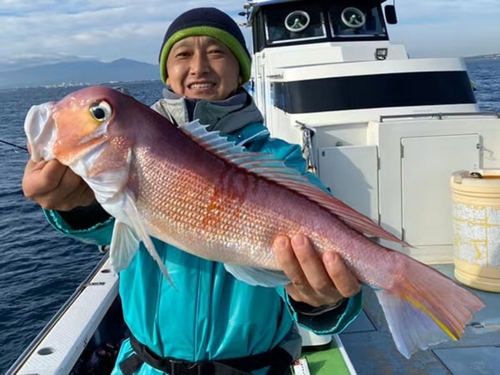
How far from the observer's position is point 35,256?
490 inches

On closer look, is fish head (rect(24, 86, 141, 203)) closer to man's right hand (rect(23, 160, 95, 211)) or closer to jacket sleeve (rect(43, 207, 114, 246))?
man's right hand (rect(23, 160, 95, 211))

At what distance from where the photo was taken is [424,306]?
1.80m

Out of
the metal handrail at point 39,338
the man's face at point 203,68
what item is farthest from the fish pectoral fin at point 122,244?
the metal handrail at point 39,338

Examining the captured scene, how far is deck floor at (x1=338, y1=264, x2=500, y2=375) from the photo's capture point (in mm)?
4516

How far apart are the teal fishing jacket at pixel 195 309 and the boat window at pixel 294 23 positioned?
Answer: 7.86 m

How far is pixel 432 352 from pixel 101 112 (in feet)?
13.2

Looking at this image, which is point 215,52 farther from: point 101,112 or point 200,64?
point 101,112

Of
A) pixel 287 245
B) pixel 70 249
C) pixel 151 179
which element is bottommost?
pixel 70 249

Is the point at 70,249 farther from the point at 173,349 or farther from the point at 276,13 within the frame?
the point at 173,349

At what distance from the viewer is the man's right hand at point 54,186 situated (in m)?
1.88

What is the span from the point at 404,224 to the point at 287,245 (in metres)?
4.97

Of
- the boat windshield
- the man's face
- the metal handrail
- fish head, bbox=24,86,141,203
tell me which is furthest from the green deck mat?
the boat windshield

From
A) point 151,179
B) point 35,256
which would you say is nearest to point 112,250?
point 151,179

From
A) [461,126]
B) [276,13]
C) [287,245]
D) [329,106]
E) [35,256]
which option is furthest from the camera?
[35,256]
